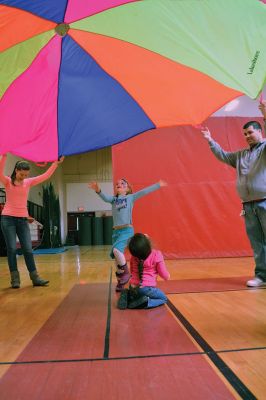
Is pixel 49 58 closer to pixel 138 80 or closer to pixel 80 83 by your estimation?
pixel 80 83

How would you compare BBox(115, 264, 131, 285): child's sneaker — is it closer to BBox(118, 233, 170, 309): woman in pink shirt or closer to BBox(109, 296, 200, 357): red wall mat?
BBox(118, 233, 170, 309): woman in pink shirt

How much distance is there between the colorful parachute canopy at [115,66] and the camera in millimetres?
1926

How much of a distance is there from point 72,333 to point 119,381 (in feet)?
2.01

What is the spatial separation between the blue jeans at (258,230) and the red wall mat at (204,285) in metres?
0.18

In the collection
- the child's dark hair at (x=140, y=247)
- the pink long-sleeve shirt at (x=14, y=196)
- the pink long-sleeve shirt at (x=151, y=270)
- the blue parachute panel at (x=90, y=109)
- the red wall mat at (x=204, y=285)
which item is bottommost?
the red wall mat at (x=204, y=285)

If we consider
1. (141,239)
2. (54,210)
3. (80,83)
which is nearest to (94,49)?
(80,83)

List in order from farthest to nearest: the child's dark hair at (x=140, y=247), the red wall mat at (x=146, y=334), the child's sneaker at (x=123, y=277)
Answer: the child's sneaker at (x=123, y=277) < the child's dark hair at (x=140, y=247) < the red wall mat at (x=146, y=334)

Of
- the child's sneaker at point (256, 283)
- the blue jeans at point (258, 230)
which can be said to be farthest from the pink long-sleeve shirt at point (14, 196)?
the child's sneaker at point (256, 283)

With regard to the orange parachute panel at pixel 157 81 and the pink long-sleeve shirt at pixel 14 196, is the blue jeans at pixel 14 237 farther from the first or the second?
the orange parachute panel at pixel 157 81

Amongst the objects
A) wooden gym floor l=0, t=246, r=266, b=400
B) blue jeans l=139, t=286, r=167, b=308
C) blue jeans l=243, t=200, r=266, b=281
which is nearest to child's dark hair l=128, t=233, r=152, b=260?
blue jeans l=139, t=286, r=167, b=308

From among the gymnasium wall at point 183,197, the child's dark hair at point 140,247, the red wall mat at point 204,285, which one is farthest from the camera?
the gymnasium wall at point 183,197

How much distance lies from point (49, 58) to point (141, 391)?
192 centimetres

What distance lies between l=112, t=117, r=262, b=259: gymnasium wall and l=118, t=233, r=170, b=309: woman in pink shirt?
306cm

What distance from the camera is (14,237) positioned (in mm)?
3066
